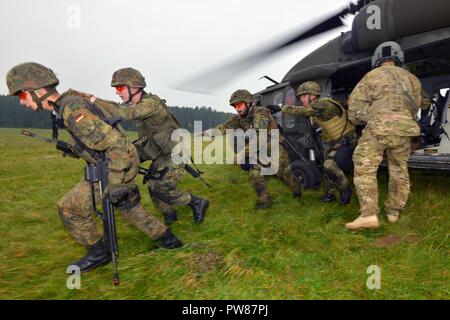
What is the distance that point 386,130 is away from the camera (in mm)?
3330

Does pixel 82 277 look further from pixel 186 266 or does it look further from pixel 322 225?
pixel 322 225

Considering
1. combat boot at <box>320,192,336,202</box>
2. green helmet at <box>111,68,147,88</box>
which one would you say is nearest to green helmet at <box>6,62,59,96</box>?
green helmet at <box>111,68,147,88</box>

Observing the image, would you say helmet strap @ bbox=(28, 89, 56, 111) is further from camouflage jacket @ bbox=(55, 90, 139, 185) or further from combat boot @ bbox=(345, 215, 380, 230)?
combat boot @ bbox=(345, 215, 380, 230)

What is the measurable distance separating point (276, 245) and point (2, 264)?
118 inches

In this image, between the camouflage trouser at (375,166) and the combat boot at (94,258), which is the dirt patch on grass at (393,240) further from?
the combat boot at (94,258)

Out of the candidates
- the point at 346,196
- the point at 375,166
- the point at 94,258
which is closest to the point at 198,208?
the point at 94,258

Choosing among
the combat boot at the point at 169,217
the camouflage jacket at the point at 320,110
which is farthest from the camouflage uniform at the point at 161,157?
the camouflage jacket at the point at 320,110

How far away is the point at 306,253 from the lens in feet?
10.2

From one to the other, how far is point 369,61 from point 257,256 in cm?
372

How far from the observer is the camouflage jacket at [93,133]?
2.68m

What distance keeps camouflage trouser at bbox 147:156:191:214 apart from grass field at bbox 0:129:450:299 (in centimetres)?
38

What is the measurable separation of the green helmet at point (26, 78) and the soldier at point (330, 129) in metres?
3.24
